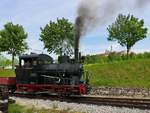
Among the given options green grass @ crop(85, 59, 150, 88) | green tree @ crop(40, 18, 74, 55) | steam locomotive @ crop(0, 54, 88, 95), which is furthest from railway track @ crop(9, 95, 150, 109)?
green tree @ crop(40, 18, 74, 55)

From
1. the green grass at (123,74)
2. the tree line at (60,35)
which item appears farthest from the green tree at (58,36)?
the green grass at (123,74)

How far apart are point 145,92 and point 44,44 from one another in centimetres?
3095

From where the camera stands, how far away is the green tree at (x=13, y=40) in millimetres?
55250

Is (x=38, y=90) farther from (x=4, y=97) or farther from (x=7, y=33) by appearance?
(x=7, y=33)

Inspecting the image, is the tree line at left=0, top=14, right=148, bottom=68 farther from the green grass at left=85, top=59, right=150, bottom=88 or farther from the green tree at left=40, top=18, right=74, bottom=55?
the green grass at left=85, top=59, right=150, bottom=88

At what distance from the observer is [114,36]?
178 ft

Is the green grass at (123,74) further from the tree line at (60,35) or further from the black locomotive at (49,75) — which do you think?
the tree line at (60,35)

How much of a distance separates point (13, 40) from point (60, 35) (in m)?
7.62

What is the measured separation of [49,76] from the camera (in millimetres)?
24750

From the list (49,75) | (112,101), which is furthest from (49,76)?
(112,101)

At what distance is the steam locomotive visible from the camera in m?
23.5

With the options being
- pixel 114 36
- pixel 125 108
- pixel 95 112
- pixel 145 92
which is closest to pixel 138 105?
pixel 125 108

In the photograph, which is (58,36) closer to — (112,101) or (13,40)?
(13,40)

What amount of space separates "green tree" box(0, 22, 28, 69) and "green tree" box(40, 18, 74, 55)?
129 inches
